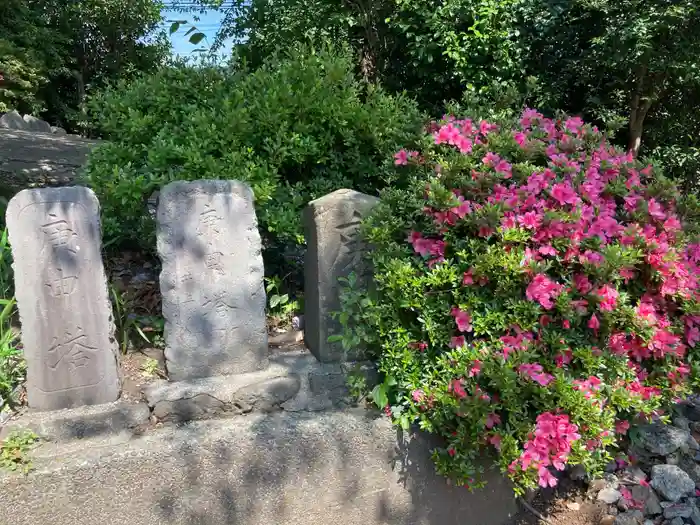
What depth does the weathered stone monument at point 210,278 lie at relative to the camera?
2.19m

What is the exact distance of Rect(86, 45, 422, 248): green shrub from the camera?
2.67 meters

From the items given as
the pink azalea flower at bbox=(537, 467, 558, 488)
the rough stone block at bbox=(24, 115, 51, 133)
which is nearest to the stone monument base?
the pink azalea flower at bbox=(537, 467, 558, 488)

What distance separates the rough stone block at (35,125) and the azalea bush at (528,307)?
392 inches

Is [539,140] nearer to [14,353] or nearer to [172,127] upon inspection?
[172,127]

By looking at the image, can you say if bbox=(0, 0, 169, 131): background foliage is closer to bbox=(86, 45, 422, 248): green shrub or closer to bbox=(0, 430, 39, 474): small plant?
bbox=(86, 45, 422, 248): green shrub

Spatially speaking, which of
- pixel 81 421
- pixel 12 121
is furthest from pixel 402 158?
pixel 12 121

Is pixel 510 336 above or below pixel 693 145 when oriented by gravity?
below

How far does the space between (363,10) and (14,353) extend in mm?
3809

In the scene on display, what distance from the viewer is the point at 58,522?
6.50ft

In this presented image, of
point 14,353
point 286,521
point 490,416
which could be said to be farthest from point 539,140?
point 14,353

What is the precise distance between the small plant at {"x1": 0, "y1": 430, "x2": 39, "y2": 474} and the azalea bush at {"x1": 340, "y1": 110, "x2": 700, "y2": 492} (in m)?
1.20

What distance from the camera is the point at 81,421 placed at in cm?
Result: 206

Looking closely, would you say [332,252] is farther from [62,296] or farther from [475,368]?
[62,296]

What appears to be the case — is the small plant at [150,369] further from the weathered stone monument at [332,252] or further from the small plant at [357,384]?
the small plant at [357,384]
